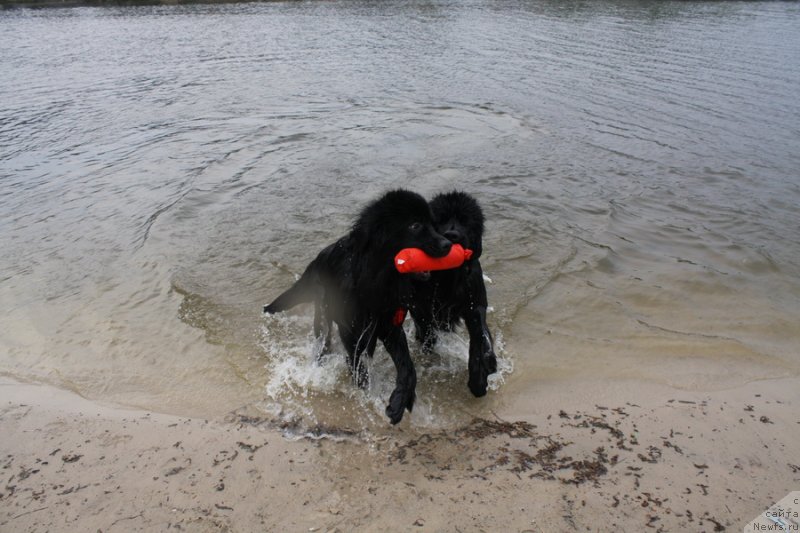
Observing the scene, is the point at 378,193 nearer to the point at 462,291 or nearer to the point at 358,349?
the point at 358,349

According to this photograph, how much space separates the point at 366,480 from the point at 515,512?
0.81 meters

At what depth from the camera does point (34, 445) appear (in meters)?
3.44

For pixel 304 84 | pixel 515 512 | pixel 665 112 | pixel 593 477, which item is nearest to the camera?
pixel 515 512

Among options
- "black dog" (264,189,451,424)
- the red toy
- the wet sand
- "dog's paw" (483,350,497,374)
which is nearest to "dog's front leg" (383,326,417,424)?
"black dog" (264,189,451,424)

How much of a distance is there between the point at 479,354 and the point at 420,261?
1.03 m

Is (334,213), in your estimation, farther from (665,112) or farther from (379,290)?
(665,112)

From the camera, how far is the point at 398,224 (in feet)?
11.5

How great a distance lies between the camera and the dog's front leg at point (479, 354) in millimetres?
3957

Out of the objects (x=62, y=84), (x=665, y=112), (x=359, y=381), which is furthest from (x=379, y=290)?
(x=62, y=84)

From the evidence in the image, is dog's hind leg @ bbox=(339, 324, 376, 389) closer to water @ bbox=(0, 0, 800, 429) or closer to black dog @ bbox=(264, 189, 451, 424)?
black dog @ bbox=(264, 189, 451, 424)

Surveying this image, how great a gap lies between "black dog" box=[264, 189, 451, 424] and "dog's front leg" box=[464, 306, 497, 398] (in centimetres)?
42

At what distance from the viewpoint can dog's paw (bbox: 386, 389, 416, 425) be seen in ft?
11.9

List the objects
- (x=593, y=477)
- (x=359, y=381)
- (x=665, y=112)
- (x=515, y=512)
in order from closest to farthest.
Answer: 1. (x=515, y=512)
2. (x=593, y=477)
3. (x=359, y=381)
4. (x=665, y=112)

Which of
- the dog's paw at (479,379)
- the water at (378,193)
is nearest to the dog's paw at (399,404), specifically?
the water at (378,193)
